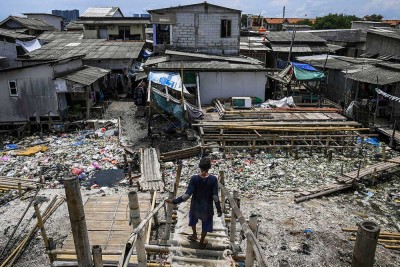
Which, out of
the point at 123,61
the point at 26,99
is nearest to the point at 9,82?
the point at 26,99

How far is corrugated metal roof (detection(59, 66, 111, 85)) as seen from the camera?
17.8m

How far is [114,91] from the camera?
2425 centimetres

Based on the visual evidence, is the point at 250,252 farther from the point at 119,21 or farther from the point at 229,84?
the point at 119,21

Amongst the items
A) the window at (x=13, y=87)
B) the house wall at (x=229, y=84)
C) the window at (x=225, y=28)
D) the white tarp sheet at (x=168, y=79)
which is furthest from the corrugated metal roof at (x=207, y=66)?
the window at (x=13, y=87)

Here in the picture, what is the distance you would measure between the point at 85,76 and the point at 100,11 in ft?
A: 69.1

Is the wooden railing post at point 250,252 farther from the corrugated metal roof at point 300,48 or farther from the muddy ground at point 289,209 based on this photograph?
the corrugated metal roof at point 300,48

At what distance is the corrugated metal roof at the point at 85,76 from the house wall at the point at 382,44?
21.3m

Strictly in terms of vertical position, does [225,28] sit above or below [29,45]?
above

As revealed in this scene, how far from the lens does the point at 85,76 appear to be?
19.3 meters

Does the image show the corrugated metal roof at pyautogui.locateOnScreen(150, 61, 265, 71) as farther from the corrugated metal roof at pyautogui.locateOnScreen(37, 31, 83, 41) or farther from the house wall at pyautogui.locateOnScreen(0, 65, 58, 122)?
the corrugated metal roof at pyautogui.locateOnScreen(37, 31, 83, 41)

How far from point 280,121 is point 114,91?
13.7 m

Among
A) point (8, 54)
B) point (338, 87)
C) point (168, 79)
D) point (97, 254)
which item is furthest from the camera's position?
point (338, 87)

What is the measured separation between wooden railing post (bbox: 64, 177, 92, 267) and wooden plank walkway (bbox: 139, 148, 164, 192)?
6.28 meters

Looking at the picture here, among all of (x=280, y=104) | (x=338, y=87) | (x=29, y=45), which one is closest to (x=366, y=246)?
(x=280, y=104)
